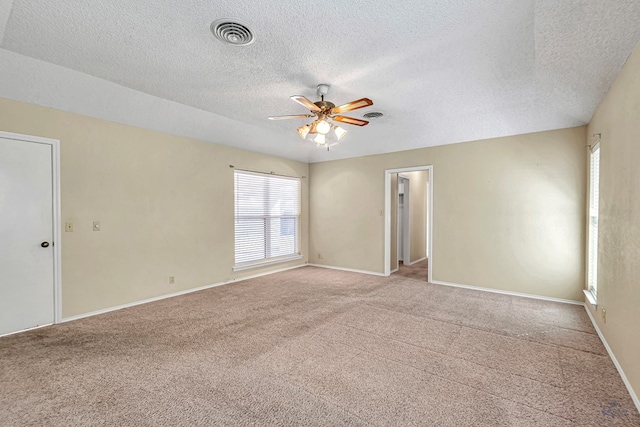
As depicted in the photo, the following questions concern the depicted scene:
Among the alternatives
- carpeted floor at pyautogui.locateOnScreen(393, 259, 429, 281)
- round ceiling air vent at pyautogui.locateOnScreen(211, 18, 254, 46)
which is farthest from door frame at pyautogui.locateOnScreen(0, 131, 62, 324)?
carpeted floor at pyautogui.locateOnScreen(393, 259, 429, 281)

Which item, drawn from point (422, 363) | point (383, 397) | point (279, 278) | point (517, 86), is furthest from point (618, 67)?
point (279, 278)

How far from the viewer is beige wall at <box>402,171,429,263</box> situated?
715 cm

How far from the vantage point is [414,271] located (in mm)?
6207

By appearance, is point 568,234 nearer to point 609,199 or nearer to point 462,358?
point 609,199

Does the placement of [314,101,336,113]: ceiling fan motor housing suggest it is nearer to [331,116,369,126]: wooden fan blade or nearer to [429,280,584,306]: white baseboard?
[331,116,369,126]: wooden fan blade

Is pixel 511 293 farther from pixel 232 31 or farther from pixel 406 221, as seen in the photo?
pixel 232 31

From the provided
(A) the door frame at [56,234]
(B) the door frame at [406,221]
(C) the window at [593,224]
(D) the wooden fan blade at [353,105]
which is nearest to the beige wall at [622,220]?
(C) the window at [593,224]

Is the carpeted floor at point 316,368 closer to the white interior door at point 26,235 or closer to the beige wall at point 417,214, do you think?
the white interior door at point 26,235

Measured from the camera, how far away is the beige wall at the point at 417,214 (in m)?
7.15

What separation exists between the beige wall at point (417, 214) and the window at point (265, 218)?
9.34 ft

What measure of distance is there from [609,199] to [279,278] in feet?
15.4

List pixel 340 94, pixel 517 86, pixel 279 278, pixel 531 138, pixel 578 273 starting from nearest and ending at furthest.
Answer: pixel 517 86 < pixel 340 94 < pixel 578 273 < pixel 531 138 < pixel 279 278

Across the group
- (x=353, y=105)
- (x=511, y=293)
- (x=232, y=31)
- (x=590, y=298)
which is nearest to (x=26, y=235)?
(x=232, y=31)

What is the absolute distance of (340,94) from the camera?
10.7 feet
